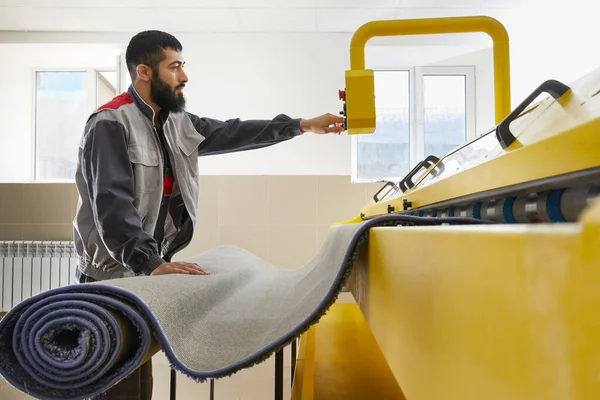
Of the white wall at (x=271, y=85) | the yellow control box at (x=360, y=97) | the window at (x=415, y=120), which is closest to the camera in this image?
the yellow control box at (x=360, y=97)

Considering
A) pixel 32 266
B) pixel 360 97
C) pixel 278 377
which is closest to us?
pixel 278 377

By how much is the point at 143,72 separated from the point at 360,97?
3.24 ft

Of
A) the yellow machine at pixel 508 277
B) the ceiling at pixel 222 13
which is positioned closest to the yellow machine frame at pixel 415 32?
the yellow machine at pixel 508 277

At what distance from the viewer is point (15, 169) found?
4332 mm

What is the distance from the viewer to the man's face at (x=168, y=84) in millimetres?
1829

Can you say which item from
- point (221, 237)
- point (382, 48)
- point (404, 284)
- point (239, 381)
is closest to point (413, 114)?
point (382, 48)

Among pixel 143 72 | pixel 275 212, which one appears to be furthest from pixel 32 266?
pixel 143 72

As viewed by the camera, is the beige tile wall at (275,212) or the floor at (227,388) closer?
the floor at (227,388)

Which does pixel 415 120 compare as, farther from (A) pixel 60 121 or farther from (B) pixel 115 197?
(B) pixel 115 197

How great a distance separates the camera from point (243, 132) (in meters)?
2.05

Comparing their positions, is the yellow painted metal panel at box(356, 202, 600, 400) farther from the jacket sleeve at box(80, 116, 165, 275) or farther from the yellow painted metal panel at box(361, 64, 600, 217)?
the jacket sleeve at box(80, 116, 165, 275)

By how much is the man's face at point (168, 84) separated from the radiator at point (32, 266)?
8.17 feet

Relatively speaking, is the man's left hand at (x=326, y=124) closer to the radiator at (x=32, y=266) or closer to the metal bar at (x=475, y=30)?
the metal bar at (x=475, y=30)

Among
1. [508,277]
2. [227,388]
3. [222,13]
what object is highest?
[222,13]
